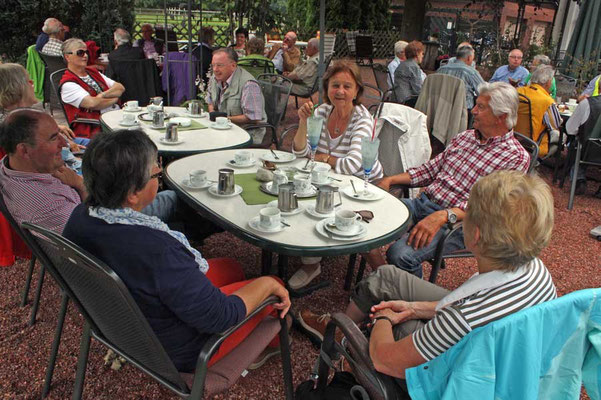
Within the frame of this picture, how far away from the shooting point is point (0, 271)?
2.92 meters

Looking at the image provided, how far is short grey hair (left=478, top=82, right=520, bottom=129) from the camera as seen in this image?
2.43 meters

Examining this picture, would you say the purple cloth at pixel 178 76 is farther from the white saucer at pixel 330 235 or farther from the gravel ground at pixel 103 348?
the white saucer at pixel 330 235

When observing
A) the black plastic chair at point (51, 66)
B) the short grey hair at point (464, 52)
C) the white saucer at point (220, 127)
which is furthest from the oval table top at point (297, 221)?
the short grey hair at point (464, 52)

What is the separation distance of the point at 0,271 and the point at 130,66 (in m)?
3.18

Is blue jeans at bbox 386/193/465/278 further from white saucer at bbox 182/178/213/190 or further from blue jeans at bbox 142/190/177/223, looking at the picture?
blue jeans at bbox 142/190/177/223

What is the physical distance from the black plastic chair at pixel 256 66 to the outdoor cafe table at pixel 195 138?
248cm

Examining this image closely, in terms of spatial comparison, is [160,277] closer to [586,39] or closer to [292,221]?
[292,221]

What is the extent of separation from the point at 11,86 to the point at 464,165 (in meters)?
2.76

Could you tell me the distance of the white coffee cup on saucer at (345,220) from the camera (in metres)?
1.79

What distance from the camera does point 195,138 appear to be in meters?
3.08

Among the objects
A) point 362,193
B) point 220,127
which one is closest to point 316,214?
point 362,193

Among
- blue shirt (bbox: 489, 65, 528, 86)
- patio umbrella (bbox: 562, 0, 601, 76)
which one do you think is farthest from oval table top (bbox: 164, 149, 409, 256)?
patio umbrella (bbox: 562, 0, 601, 76)

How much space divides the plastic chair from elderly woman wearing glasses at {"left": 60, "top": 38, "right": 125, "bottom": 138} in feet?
8.33

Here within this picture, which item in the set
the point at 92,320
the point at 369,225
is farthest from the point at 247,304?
the point at 369,225
